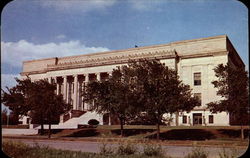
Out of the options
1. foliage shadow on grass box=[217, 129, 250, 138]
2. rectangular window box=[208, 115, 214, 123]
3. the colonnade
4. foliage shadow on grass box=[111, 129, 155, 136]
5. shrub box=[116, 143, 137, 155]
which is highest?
the colonnade

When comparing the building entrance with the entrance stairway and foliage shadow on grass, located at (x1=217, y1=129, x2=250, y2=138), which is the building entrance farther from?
foliage shadow on grass, located at (x1=217, y1=129, x2=250, y2=138)

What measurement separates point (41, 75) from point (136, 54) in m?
26.9

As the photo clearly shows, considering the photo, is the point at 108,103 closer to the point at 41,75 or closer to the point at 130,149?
the point at 130,149

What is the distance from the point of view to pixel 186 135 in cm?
3116

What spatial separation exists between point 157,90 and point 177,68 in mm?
28139

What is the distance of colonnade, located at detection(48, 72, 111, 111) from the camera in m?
64.9

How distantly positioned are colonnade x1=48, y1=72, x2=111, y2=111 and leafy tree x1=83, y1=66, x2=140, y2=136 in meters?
26.3

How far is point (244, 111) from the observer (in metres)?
27.0

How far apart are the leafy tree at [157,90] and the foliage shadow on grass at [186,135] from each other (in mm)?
3141

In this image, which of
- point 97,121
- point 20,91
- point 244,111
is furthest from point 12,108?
point 244,111

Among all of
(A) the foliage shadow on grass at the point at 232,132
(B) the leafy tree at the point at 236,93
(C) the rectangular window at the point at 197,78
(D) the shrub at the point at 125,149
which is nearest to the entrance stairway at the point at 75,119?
(C) the rectangular window at the point at 197,78

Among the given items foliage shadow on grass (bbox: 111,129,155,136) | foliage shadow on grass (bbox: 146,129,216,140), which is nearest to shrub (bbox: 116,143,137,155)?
foliage shadow on grass (bbox: 146,129,216,140)

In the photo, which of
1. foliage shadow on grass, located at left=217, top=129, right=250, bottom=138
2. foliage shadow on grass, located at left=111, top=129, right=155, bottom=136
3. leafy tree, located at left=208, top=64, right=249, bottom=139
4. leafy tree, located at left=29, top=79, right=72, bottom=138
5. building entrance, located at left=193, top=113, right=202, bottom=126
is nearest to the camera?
leafy tree, located at left=208, top=64, right=249, bottom=139

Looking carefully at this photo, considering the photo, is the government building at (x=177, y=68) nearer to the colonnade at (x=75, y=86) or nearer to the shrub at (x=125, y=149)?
the colonnade at (x=75, y=86)
